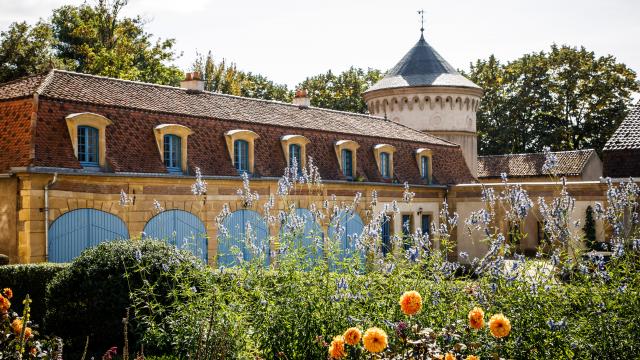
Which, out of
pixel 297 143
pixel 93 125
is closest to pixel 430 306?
pixel 93 125

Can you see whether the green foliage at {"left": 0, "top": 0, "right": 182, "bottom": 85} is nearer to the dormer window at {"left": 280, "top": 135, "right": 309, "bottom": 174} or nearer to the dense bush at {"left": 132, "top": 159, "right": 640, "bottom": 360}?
the dormer window at {"left": 280, "top": 135, "right": 309, "bottom": 174}

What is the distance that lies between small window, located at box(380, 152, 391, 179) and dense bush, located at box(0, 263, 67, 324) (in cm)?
1578

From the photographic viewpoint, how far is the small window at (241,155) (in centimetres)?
2422

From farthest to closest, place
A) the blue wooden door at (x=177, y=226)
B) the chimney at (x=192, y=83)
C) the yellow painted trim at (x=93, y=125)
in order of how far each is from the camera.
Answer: the chimney at (x=192, y=83) → the blue wooden door at (x=177, y=226) → the yellow painted trim at (x=93, y=125)

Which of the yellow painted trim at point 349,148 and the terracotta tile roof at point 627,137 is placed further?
the yellow painted trim at point 349,148

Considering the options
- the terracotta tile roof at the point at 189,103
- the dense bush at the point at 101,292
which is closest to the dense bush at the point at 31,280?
the dense bush at the point at 101,292

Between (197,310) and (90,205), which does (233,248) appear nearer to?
(197,310)

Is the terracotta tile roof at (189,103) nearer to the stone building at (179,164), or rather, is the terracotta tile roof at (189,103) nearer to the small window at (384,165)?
the stone building at (179,164)

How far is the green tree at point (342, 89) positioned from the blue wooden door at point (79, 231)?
3697 cm

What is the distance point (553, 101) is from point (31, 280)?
144ft

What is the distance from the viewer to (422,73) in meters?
42.4

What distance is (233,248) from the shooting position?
10.4 metres

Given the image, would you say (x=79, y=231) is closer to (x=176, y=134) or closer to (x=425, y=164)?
(x=176, y=134)

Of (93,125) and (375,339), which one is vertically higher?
(93,125)
